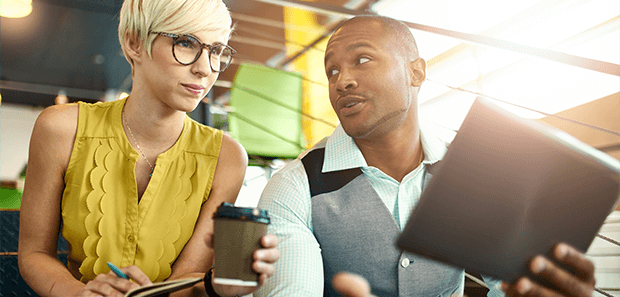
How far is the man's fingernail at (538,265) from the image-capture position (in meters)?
0.74

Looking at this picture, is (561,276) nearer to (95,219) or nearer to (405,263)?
(405,263)

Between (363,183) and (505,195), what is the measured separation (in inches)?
19.6

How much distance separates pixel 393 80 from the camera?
1349 mm

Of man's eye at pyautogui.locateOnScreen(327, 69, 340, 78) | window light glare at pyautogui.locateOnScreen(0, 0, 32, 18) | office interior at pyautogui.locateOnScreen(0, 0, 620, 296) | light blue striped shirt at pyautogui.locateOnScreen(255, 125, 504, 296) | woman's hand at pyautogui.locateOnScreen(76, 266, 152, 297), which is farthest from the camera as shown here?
window light glare at pyautogui.locateOnScreen(0, 0, 32, 18)

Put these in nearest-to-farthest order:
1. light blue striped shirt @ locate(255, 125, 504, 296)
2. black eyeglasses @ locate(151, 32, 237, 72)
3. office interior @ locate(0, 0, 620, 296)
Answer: light blue striped shirt @ locate(255, 125, 504, 296) → black eyeglasses @ locate(151, 32, 237, 72) → office interior @ locate(0, 0, 620, 296)

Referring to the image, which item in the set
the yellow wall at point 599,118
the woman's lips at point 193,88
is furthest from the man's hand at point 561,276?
the yellow wall at point 599,118

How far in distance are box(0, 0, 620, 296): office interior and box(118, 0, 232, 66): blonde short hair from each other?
0.49 meters

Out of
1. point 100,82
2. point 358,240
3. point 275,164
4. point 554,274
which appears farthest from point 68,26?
point 554,274

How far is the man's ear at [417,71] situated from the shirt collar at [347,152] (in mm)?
175

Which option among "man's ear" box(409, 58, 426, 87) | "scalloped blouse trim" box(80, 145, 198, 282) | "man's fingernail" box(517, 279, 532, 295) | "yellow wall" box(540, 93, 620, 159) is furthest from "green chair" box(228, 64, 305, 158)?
"man's fingernail" box(517, 279, 532, 295)

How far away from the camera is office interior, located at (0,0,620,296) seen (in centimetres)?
242

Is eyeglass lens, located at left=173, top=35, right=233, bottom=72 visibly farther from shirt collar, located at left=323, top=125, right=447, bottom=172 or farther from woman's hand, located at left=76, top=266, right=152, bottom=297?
woman's hand, located at left=76, top=266, right=152, bottom=297

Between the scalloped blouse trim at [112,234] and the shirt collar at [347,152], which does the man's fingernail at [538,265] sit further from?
the scalloped blouse trim at [112,234]

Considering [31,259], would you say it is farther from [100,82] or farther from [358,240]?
[100,82]
